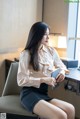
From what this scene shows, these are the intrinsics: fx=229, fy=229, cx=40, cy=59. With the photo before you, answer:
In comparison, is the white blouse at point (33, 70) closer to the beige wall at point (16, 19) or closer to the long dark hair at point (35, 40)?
the long dark hair at point (35, 40)

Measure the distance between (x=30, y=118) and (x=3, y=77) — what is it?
117 cm

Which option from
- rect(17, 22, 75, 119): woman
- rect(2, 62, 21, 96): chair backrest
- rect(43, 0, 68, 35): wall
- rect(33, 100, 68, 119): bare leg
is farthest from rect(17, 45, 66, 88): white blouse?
A: rect(43, 0, 68, 35): wall

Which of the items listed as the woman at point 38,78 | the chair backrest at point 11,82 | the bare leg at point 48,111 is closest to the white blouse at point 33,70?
the woman at point 38,78

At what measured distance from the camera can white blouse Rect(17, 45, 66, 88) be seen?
78.5 inches

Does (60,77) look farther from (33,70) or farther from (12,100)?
(12,100)

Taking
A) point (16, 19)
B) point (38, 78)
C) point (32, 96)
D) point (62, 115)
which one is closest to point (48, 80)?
point (38, 78)

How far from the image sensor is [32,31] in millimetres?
2080

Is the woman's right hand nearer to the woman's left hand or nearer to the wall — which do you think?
the woman's left hand

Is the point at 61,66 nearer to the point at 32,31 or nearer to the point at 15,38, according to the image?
the point at 32,31

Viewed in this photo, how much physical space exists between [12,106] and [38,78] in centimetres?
35

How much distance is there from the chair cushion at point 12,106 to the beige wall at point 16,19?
36.6 inches

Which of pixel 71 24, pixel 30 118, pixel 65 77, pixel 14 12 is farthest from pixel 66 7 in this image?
pixel 30 118

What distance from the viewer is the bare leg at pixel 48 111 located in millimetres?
1847

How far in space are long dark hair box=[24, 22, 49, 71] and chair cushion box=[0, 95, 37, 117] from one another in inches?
14.9
